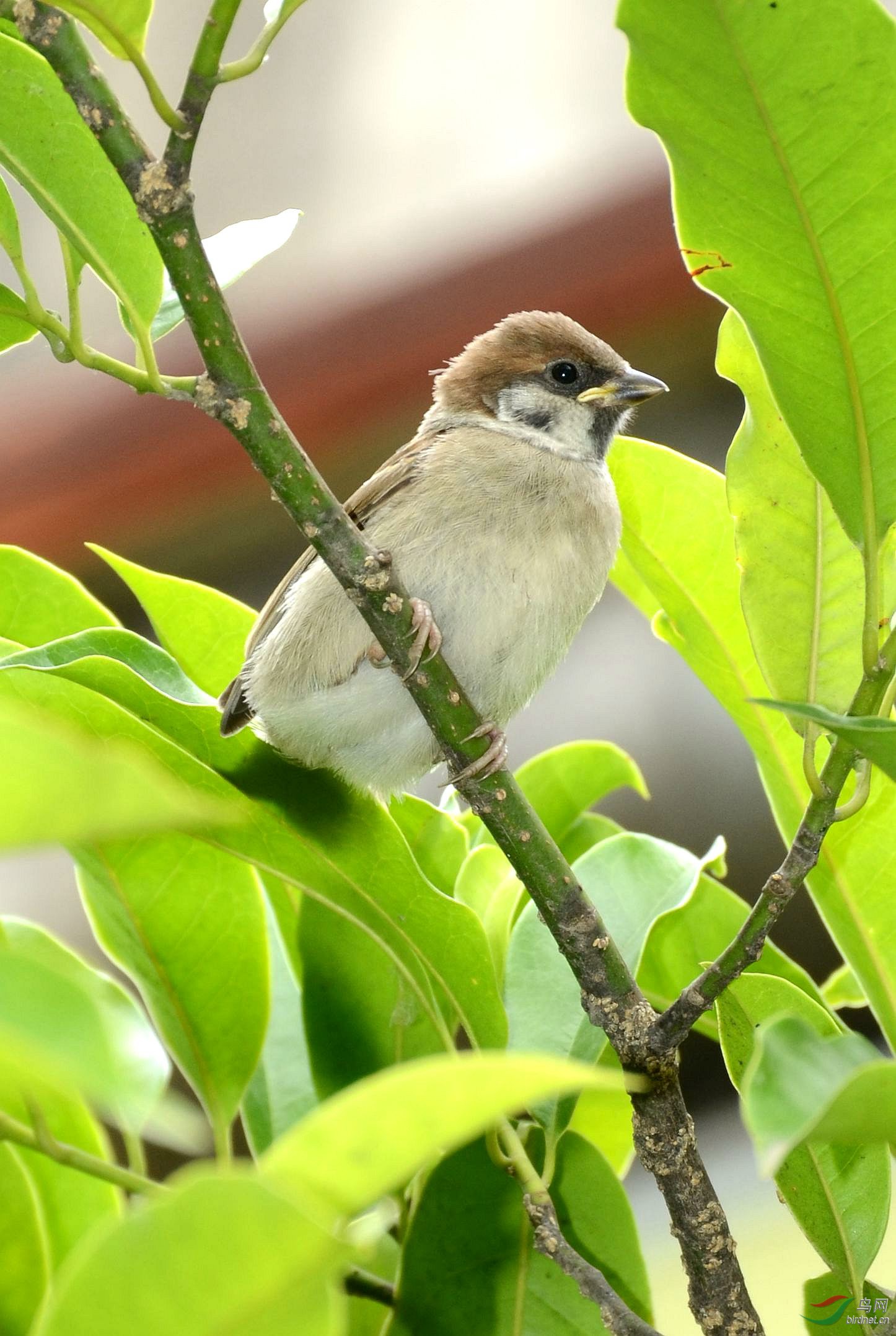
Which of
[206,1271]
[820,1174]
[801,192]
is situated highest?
[801,192]

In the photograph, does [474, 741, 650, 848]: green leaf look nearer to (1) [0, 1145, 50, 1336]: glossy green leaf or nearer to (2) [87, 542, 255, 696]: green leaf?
(2) [87, 542, 255, 696]: green leaf

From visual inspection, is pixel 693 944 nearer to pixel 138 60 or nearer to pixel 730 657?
pixel 730 657

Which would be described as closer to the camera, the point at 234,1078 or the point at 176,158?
the point at 176,158

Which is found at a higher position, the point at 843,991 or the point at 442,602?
the point at 442,602

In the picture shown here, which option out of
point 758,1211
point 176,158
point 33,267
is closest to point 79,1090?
point 176,158

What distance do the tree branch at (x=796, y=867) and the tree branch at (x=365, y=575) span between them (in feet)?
0.24

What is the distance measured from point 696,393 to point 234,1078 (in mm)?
2454

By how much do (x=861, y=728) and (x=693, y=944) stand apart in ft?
1.80

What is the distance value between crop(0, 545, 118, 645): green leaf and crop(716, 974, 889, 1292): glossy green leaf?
23.9 inches

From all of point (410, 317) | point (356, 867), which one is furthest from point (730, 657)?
point (410, 317)

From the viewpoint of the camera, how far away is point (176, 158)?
700 mm

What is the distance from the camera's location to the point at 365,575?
831 millimetres

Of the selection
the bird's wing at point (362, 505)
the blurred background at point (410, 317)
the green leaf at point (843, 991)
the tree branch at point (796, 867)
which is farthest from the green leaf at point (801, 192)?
the blurred background at point (410, 317)

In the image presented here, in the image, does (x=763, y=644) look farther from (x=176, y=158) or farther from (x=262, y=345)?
(x=262, y=345)
